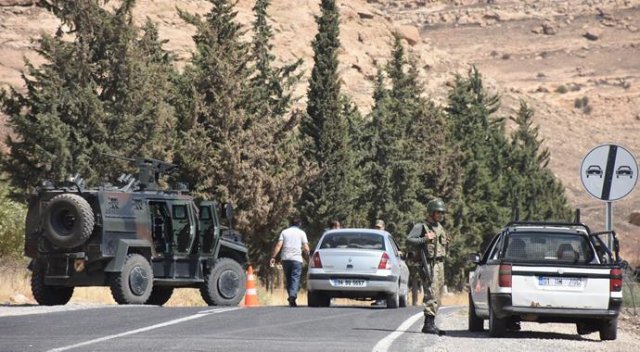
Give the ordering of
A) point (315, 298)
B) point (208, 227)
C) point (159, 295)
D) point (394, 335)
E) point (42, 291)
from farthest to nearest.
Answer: point (159, 295)
point (315, 298)
point (208, 227)
point (42, 291)
point (394, 335)

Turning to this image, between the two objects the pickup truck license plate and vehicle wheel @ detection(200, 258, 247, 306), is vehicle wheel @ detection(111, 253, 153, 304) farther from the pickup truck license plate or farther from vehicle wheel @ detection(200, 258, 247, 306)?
the pickup truck license plate

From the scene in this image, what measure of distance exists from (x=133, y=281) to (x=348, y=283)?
4327mm

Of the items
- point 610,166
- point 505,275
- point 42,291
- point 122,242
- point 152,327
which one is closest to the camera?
point 152,327

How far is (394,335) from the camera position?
17219 mm

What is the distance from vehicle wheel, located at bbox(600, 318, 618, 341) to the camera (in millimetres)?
17798

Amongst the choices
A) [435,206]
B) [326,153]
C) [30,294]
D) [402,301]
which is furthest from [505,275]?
[326,153]

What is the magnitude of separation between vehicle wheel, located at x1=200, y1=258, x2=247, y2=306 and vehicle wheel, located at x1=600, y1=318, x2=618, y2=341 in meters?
9.88

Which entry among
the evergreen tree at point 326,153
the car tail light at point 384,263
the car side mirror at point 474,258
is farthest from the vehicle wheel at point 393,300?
the evergreen tree at point 326,153

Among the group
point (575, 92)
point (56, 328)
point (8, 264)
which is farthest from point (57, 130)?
point (575, 92)

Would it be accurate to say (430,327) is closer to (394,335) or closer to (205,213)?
(394,335)

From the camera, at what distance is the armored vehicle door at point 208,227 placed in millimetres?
26328

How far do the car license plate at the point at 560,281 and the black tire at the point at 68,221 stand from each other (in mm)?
9271

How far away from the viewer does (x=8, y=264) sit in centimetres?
3170

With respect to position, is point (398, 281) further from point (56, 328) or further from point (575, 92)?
point (575, 92)
